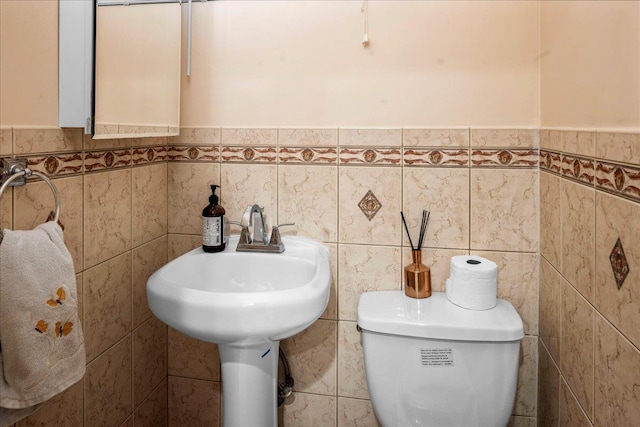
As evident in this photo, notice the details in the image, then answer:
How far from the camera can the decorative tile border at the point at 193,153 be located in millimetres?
1586

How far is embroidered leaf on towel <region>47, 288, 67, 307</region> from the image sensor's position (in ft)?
3.02

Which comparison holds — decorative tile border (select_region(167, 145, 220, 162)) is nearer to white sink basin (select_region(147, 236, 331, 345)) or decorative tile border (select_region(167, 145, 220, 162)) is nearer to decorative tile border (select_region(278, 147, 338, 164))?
decorative tile border (select_region(278, 147, 338, 164))

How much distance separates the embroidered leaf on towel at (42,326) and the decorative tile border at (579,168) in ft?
4.02

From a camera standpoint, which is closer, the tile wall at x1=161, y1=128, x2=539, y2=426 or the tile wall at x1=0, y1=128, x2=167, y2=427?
the tile wall at x1=0, y1=128, x2=167, y2=427

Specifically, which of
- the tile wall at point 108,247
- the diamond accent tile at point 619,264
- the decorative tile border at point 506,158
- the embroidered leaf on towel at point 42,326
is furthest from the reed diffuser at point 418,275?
the embroidered leaf on towel at point 42,326

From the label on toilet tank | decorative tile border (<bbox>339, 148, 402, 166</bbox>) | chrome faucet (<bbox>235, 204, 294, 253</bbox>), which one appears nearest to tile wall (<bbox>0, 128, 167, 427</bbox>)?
chrome faucet (<bbox>235, 204, 294, 253</bbox>)

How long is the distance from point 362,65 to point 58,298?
3.63 feet

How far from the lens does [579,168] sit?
108 cm

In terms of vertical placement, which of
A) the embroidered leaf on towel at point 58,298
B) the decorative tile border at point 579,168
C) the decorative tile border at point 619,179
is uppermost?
the decorative tile border at point 579,168

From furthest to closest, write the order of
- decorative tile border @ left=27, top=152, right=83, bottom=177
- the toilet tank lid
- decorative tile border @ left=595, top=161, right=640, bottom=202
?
the toilet tank lid, decorative tile border @ left=27, top=152, right=83, bottom=177, decorative tile border @ left=595, top=161, right=640, bottom=202

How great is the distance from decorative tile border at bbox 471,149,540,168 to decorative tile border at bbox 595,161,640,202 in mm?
427

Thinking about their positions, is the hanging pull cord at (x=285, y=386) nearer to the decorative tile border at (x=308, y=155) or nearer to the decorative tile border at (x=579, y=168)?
the decorative tile border at (x=308, y=155)

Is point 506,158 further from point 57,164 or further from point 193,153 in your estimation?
point 57,164

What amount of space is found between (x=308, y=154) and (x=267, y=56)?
37 centimetres
